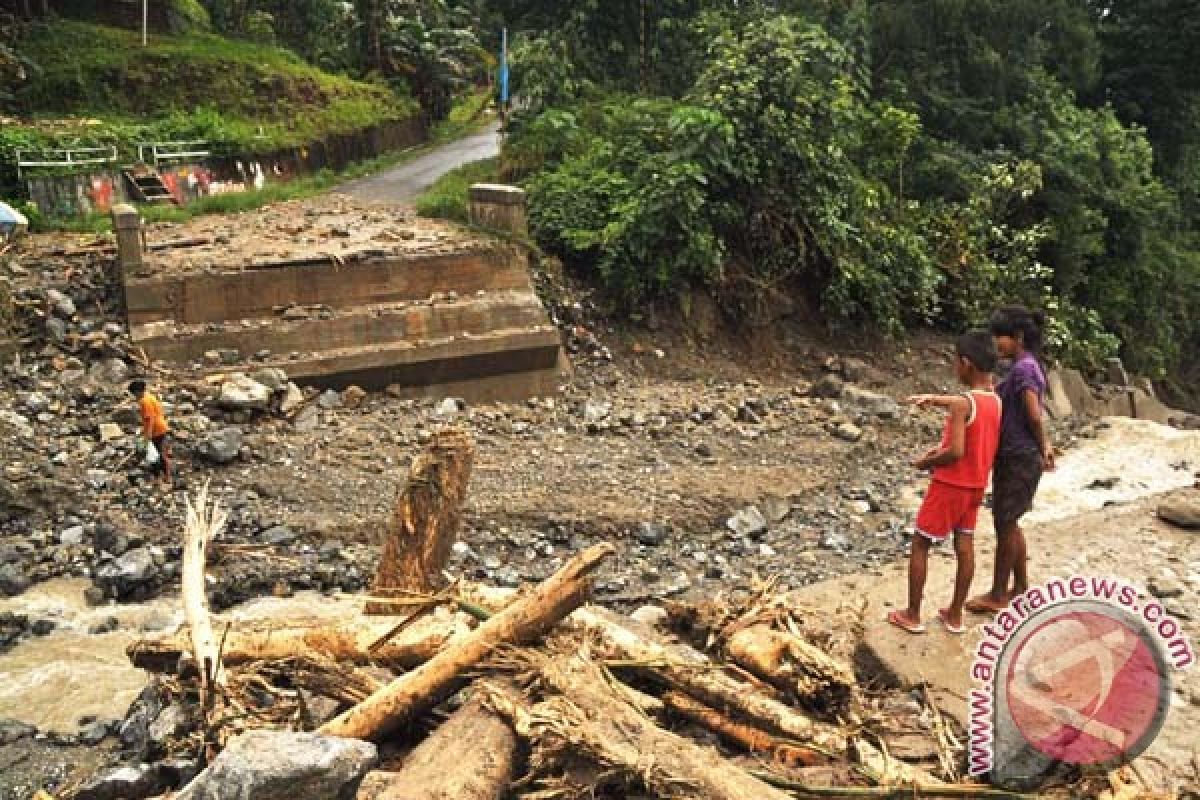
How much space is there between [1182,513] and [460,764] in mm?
5751

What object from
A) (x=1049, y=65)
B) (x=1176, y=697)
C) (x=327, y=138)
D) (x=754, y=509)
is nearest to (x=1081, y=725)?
(x=1176, y=697)

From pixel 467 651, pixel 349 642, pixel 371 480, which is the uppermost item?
pixel 467 651

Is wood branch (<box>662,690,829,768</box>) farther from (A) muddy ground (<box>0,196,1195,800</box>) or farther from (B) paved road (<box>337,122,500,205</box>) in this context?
(B) paved road (<box>337,122,500,205</box>)

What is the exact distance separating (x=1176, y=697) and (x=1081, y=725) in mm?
1421

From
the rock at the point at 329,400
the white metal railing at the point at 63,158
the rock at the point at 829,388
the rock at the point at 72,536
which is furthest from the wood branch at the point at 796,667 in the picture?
the white metal railing at the point at 63,158

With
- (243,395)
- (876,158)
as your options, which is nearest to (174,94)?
(243,395)

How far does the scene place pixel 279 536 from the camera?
7.81 m

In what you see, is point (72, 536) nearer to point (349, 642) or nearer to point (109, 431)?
point (109, 431)

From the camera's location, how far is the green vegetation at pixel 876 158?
12875mm

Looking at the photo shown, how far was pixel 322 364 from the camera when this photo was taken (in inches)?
416

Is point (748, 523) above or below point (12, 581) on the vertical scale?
above

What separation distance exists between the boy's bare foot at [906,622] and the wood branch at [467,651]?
193 cm

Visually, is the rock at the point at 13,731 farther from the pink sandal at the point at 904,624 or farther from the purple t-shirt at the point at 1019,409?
the purple t-shirt at the point at 1019,409

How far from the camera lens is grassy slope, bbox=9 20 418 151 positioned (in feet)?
52.9
